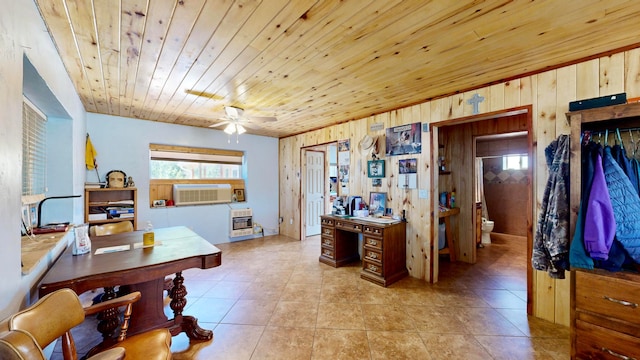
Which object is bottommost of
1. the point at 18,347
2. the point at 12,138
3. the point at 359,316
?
the point at 359,316

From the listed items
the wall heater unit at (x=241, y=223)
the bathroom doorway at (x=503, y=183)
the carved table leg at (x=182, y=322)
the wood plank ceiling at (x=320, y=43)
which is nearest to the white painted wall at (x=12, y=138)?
the wood plank ceiling at (x=320, y=43)

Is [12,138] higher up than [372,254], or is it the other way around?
[12,138]

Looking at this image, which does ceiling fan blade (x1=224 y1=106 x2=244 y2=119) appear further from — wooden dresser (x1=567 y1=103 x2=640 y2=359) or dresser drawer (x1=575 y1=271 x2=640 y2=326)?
dresser drawer (x1=575 y1=271 x2=640 y2=326)

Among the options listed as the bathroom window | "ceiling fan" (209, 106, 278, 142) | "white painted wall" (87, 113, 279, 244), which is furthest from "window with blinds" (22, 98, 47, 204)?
the bathroom window

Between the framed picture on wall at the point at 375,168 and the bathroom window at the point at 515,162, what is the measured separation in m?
4.08

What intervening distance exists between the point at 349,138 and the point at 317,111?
82cm

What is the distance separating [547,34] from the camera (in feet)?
5.61

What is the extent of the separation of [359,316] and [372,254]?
3.13 feet

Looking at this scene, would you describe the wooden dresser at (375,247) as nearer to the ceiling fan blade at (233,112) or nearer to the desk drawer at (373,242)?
the desk drawer at (373,242)

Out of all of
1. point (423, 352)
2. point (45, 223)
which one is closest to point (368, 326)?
point (423, 352)

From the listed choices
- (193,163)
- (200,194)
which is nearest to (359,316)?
(200,194)

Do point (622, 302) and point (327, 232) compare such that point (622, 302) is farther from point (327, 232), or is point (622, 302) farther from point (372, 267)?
point (327, 232)

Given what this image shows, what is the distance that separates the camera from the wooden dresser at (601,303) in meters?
1.40

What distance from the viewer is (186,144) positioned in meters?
4.68
